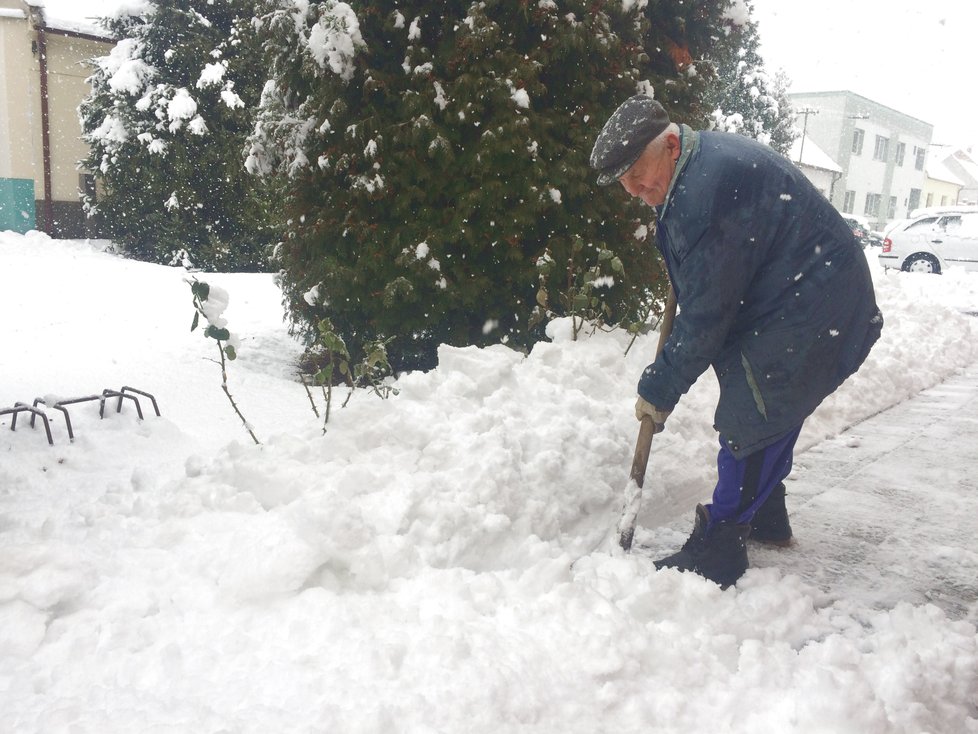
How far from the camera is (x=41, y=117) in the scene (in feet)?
52.3

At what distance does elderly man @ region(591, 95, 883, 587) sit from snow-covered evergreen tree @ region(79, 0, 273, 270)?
33.4 feet

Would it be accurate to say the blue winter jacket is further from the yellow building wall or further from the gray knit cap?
the yellow building wall

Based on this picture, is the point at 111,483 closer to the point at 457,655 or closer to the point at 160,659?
the point at 160,659

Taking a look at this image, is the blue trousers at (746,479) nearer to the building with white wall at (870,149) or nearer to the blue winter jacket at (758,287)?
the blue winter jacket at (758,287)

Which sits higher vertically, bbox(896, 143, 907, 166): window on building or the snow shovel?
bbox(896, 143, 907, 166): window on building

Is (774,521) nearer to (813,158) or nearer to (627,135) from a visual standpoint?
(627,135)

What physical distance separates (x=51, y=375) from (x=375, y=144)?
8.38ft

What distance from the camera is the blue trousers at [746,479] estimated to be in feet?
9.27

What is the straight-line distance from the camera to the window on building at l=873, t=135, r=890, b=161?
44.8 metres

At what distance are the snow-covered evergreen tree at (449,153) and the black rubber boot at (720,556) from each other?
1924mm

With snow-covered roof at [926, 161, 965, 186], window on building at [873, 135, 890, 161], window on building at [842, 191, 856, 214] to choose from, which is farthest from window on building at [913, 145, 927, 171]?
window on building at [842, 191, 856, 214]

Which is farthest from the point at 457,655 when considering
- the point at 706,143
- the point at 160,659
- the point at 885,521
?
the point at 885,521

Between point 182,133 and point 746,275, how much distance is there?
1172 cm

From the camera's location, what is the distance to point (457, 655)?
6.94 ft
